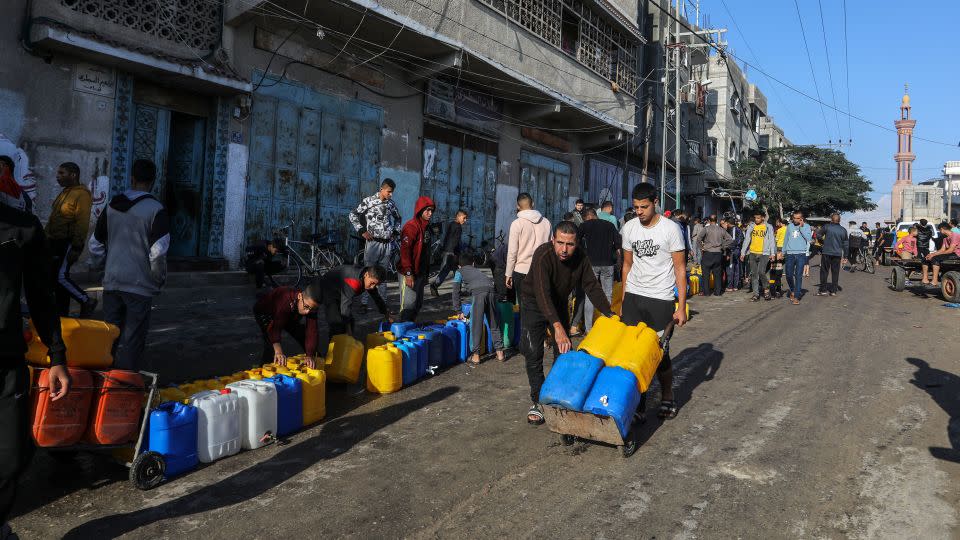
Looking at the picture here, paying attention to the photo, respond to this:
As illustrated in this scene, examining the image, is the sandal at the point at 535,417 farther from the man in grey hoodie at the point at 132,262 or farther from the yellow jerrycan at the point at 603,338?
the man in grey hoodie at the point at 132,262

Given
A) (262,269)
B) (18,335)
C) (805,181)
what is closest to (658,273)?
(18,335)

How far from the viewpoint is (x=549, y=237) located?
7.42 m

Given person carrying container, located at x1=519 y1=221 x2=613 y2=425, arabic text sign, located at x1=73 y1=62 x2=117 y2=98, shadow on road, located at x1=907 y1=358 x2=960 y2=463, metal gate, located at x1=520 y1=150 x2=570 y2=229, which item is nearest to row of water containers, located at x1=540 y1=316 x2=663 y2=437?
person carrying container, located at x1=519 y1=221 x2=613 y2=425

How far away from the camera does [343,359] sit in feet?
20.2

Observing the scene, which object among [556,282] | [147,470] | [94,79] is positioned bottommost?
[147,470]

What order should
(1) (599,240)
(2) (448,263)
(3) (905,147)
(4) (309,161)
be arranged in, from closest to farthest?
1. (1) (599,240)
2. (2) (448,263)
3. (4) (309,161)
4. (3) (905,147)

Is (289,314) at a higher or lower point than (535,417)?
higher

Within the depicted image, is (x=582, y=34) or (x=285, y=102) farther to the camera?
(x=582, y=34)

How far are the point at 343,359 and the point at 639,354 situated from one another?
113 inches

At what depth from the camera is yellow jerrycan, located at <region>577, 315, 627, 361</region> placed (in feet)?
15.4

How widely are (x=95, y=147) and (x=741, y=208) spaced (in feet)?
148

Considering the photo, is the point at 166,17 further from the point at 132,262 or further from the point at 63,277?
the point at 132,262

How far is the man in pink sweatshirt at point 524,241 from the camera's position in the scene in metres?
7.37

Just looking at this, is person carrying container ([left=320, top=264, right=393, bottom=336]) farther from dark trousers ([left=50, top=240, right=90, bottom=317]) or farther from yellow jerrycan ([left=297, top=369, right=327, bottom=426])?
dark trousers ([left=50, top=240, right=90, bottom=317])
